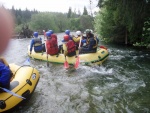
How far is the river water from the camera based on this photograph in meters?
→ 5.01

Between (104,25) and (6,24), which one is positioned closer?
(6,24)

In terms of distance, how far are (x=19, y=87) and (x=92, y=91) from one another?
2.35 meters

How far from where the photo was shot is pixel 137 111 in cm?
469

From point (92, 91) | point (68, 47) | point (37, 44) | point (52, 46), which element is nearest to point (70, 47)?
point (68, 47)

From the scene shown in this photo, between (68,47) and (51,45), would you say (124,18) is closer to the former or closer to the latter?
(68,47)

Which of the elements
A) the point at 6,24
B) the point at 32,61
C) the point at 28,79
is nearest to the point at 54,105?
the point at 28,79

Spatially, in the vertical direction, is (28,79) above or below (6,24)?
below

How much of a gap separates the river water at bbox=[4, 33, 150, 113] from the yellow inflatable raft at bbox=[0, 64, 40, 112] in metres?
0.44

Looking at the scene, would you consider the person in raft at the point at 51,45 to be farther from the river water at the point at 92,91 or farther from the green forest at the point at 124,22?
the green forest at the point at 124,22

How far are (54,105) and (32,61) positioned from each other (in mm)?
6589

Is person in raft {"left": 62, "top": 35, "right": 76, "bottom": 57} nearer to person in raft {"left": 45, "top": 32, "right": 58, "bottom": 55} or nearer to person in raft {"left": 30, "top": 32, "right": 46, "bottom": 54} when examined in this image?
person in raft {"left": 45, "top": 32, "right": 58, "bottom": 55}

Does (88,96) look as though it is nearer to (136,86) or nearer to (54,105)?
(54,105)

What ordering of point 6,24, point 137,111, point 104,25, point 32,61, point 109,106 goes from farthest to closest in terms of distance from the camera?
point 104,25
point 32,61
point 109,106
point 137,111
point 6,24

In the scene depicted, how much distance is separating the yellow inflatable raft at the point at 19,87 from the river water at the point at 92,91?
44 centimetres
